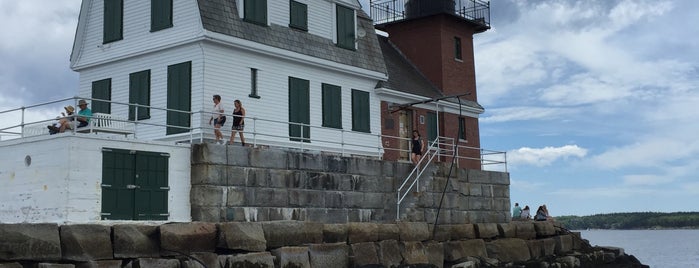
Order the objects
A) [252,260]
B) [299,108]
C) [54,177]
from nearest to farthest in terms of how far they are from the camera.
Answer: [54,177], [252,260], [299,108]

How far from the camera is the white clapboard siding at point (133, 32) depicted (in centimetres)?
2202

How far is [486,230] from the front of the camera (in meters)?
25.9

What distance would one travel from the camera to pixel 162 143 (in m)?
18.5

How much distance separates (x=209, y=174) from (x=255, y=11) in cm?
640

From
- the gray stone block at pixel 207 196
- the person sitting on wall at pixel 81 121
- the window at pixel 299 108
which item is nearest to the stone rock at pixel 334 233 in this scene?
the gray stone block at pixel 207 196

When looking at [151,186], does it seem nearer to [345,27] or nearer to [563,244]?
[345,27]

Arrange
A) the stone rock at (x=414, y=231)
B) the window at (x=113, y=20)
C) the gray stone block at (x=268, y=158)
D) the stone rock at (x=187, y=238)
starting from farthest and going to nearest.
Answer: the window at (x=113, y=20), the stone rock at (x=414, y=231), the gray stone block at (x=268, y=158), the stone rock at (x=187, y=238)

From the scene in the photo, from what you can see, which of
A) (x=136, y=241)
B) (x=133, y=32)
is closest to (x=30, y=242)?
(x=136, y=241)

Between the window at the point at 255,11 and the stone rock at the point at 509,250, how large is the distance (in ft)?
32.1

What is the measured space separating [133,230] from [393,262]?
7.64 meters

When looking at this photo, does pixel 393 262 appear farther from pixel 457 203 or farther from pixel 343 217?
pixel 457 203

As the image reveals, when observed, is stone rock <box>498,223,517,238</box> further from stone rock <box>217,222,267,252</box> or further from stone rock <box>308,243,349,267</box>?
stone rock <box>217,222,267,252</box>

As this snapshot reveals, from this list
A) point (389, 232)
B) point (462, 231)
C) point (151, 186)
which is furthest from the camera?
point (462, 231)

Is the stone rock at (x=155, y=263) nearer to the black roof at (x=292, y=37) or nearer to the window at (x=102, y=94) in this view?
the black roof at (x=292, y=37)
